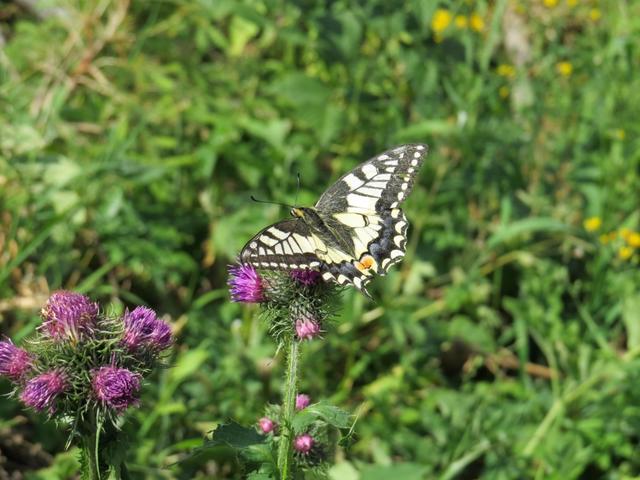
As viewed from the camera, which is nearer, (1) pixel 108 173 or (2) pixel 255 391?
(2) pixel 255 391

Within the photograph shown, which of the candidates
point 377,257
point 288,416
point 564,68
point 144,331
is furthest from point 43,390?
point 564,68

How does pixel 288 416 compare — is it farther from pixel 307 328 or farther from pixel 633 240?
pixel 633 240

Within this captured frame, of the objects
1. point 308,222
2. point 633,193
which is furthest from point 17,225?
point 633,193

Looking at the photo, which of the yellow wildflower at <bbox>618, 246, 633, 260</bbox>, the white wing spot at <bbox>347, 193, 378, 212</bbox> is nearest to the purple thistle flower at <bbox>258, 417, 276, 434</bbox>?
the white wing spot at <bbox>347, 193, 378, 212</bbox>

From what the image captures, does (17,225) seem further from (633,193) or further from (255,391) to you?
(633,193)

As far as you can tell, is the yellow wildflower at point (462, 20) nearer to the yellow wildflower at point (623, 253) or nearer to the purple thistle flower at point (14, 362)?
the yellow wildflower at point (623, 253)

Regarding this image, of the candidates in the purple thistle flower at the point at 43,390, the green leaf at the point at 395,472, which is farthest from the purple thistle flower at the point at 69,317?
the green leaf at the point at 395,472
